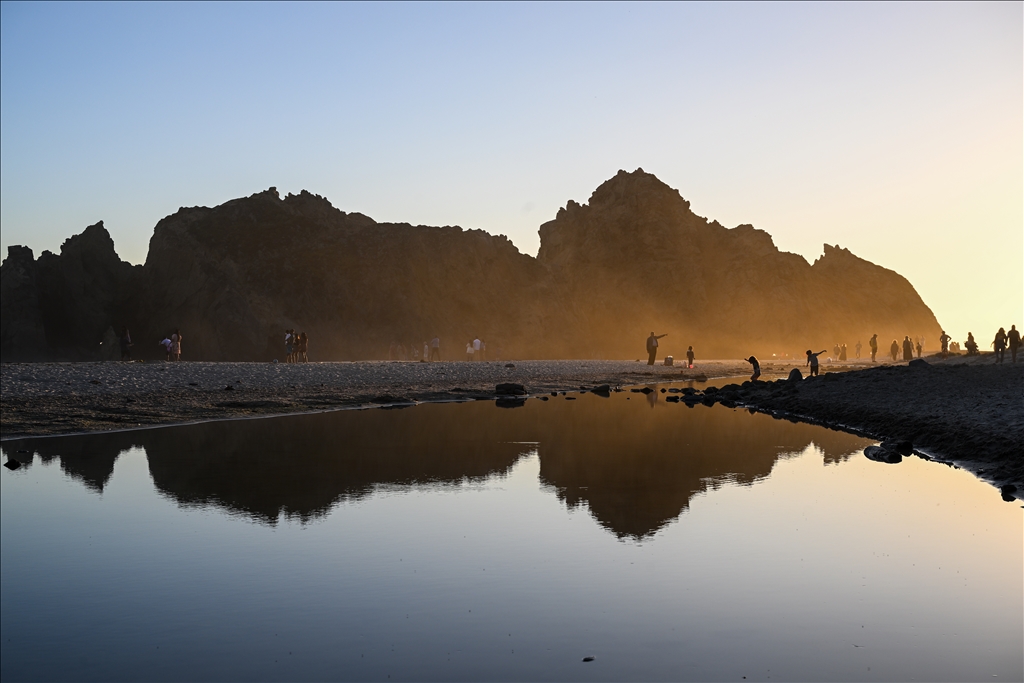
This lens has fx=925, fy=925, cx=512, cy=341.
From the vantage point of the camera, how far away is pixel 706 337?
631 feet

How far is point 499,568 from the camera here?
489 inches

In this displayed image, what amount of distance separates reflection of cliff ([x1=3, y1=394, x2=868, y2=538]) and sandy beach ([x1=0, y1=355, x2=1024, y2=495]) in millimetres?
1980

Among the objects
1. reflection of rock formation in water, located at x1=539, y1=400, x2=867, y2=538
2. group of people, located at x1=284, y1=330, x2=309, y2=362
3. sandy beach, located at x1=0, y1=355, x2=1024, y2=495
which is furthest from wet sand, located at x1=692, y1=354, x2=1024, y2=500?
group of people, located at x1=284, y1=330, x2=309, y2=362

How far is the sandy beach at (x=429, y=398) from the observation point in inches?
941

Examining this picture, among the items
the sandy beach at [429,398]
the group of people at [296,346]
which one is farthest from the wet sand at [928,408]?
the group of people at [296,346]

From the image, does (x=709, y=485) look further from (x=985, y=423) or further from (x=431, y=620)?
(x=431, y=620)

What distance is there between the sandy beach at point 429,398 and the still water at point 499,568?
114 inches

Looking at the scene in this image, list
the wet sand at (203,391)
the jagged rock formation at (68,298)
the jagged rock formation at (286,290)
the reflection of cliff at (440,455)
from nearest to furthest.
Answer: the reflection of cliff at (440,455) → the wet sand at (203,391) → the jagged rock formation at (68,298) → the jagged rock formation at (286,290)

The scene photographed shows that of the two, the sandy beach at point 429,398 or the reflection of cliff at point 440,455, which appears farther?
the sandy beach at point 429,398

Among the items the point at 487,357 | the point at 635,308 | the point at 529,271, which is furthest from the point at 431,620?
Answer: the point at 635,308

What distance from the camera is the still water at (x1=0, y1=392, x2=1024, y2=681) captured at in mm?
9000

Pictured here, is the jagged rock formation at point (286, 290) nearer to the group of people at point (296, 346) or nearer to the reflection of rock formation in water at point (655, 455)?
the group of people at point (296, 346)

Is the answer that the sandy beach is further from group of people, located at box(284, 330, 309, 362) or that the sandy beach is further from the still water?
group of people, located at box(284, 330, 309, 362)

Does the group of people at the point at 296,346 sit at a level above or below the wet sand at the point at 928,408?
above
